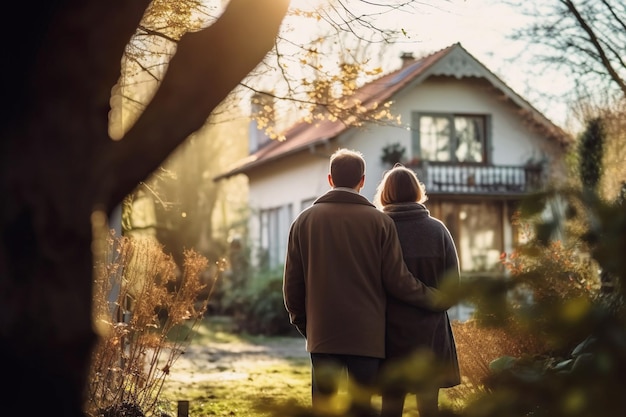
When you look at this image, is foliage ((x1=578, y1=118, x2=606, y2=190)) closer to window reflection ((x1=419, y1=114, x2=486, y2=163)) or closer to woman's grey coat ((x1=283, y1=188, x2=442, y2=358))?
window reflection ((x1=419, y1=114, x2=486, y2=163))

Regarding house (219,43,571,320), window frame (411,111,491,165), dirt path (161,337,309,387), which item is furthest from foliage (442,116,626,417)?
window frame (411,111,491,165)

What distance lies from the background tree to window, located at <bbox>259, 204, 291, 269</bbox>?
2576 centimetres

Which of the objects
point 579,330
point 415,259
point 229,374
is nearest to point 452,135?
point 229,374

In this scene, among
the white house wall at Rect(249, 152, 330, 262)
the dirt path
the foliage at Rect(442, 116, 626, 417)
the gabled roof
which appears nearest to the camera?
the foliage at Rect(442, 116, 626, 417)

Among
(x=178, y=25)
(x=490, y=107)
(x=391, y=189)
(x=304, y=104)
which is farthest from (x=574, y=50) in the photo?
(x=490, y=107)

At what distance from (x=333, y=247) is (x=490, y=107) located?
840 inches

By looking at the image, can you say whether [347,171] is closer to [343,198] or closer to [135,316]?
[343,198]

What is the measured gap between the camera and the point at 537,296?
1547mm

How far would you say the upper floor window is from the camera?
25.6 metres

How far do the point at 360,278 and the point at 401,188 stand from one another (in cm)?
69

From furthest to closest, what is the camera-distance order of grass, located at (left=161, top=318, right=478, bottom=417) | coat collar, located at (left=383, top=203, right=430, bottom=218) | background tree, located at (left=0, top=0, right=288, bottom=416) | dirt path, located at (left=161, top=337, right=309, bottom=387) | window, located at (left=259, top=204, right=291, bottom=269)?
1. window, located at (left=259, top=204, right=291, bottom=269)
2. dirt path, located at (left=161, top=337, right=309, bottom=387)
3. grass, located at (left=161, top=318, right=478, bottom=417)
4. coat collar, located at (left=383, top=203, right=430, bottom=218)
5. background tree, located at (left=0, top=0, right=288, bottom=416)

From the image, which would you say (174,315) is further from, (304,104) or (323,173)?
(323,173)

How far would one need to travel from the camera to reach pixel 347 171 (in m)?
5.62

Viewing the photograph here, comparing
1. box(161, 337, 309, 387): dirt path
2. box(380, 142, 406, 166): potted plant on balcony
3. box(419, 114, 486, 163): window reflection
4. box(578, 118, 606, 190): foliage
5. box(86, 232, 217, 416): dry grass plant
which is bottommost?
box(161, 337, 309, 387): dirt path
